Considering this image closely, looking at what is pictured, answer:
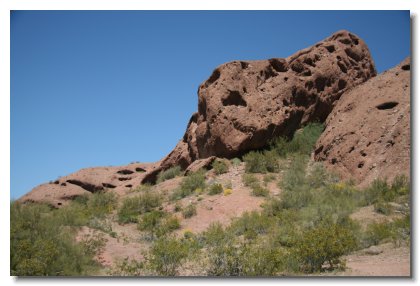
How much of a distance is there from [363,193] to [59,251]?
831 centimetres

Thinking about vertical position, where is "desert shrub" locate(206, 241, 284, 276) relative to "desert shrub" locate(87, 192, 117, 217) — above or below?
below

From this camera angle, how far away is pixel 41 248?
7520 mm

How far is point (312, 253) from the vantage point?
290 inches

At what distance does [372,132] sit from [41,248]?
463 inches

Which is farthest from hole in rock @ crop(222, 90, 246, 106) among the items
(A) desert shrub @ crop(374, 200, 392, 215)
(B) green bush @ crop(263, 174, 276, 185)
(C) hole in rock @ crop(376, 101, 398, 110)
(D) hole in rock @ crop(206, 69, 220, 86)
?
(A) desert shrub @ crop(374, 200, 392, 215)

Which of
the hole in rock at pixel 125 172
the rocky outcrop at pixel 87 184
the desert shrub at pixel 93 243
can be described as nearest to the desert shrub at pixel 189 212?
the desert shrub at pixel 93 243

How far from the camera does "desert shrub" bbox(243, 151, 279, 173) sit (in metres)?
17.1

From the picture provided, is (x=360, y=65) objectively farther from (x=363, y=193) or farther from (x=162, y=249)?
(x=162, y=249)

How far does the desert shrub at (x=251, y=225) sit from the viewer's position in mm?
10905

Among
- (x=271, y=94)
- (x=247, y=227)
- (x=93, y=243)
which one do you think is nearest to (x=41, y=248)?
(x=93, y=243)

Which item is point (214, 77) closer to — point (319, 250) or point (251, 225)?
point (251, 225)

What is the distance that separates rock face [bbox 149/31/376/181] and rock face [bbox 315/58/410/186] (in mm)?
1133

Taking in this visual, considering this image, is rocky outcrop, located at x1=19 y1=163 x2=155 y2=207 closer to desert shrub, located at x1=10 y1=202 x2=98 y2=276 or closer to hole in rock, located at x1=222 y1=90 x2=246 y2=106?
hole in rock, located at x1=222 y1=90 x2=246 y2=106
